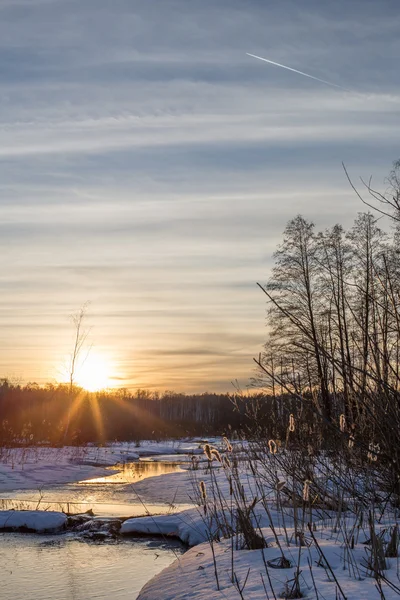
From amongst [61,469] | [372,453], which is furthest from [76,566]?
[61,469]

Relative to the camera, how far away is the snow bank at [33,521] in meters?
8.00

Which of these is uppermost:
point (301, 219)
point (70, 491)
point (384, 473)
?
point (301, 219)

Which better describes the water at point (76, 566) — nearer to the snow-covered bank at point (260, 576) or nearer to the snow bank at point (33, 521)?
the snow bank at point (33, 521)

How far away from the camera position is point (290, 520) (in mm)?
6438

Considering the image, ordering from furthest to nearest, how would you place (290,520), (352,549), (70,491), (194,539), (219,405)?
(219,405)
(70,491)
(194,539)
(290,520)
(352,549)

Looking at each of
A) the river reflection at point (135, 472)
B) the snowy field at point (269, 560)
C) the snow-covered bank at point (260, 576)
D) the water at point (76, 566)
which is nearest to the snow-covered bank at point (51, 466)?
the river reflection at point (135, 472)

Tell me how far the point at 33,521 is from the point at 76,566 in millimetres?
2403

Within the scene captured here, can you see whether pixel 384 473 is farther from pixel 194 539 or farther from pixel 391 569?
pixel 194 539

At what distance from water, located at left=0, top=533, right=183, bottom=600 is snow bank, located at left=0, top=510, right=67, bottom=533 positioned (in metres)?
0.28

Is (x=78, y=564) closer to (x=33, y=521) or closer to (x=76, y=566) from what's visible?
(x=76, y=566)

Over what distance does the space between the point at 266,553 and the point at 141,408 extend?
8867cm

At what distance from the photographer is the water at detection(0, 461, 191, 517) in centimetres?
977

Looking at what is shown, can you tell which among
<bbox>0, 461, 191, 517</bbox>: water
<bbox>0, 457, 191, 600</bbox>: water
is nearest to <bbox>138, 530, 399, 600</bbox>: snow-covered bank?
<bbox>0, 457, 191, 600</bbox>: water

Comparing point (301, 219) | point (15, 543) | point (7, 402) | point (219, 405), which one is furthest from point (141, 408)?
point (15, 543)
